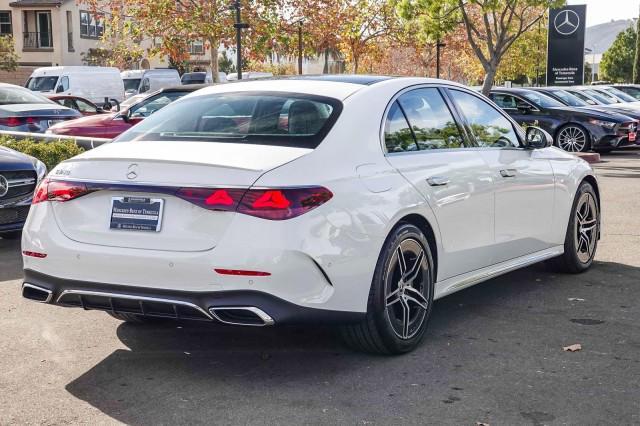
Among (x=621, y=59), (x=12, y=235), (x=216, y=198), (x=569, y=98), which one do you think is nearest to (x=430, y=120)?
(x=216, y=198)

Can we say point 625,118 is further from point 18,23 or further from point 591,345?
point 18,23

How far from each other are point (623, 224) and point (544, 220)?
12.9 feet

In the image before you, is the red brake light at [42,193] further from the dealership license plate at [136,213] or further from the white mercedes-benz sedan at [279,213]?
the dealership license plate at [136,213]

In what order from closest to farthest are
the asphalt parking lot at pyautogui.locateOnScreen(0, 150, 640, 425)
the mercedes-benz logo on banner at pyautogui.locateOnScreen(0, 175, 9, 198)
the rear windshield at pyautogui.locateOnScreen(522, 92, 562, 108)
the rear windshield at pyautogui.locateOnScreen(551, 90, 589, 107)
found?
the asphalt parking lot at pyautogui.locateOnScreen(0, 150, 640, 425) < the mercedes-benz logo on banner at pyautogui.locateOnScreen(0, 175, 9, 198) < the rear windshield at pyautogui.locateOnScreen(522, 92, 562, 108) < the rear windshield at pyautogui.locateOnScreen(551, 90, 589, 107)

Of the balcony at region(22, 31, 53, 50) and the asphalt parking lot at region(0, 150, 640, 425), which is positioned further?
the balcony at region(22, 31, 53, 50)

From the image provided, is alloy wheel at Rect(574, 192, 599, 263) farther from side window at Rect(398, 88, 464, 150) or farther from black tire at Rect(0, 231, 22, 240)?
black tire at Rect(0, 231, 22, 240)

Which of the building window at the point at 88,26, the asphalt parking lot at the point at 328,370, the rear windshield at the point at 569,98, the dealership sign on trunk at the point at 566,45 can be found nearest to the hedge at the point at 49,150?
the asphalt parking lot at the point at 328,370

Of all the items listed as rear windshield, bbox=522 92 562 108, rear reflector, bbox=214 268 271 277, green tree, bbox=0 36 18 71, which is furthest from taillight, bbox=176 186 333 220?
green tree, bbox=0 36 18 71

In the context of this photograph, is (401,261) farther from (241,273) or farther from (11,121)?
(11,121)

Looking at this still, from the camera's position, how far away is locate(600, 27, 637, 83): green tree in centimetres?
8856

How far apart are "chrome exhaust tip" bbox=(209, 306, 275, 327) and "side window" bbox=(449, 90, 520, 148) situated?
248cm

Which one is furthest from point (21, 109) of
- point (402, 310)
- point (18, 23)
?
point (18, 23)

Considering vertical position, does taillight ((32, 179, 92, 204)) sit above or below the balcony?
below

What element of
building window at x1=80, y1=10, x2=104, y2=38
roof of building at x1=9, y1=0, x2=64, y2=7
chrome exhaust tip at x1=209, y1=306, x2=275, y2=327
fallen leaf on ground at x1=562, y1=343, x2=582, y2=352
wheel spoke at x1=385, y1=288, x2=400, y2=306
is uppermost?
roof of building at x1=9, y1=0, x2=64, y2=7
